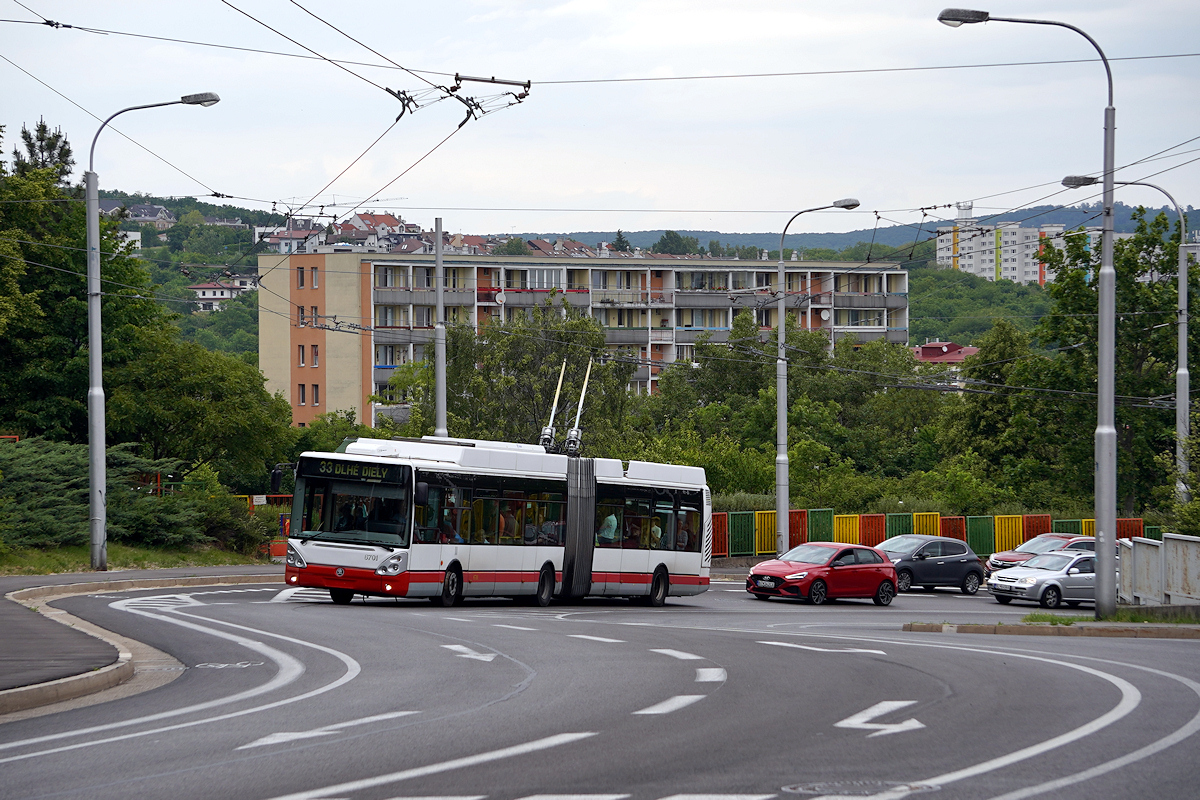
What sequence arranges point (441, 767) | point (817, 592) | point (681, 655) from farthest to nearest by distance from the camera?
point (817, 592)
point (681, 655)
point (441, 767)

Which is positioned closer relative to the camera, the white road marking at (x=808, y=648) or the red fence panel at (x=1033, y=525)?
the white road marking at (x=808, y=648)

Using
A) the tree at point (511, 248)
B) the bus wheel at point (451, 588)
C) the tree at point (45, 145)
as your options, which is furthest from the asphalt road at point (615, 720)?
the tree at point (511, 248)

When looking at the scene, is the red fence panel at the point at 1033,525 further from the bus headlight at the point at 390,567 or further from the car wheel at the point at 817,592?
the bus headlight at the point at 390,567

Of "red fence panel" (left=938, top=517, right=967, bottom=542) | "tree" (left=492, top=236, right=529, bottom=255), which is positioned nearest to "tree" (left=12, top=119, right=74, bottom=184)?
"red fence panel" (left=938, top=517, right=967, bottom=542)

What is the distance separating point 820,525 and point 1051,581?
540 inches

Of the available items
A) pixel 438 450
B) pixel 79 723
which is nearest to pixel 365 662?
pixel 79 723

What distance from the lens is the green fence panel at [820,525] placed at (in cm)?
4634

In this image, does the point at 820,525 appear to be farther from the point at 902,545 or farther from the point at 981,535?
the point at 902,545

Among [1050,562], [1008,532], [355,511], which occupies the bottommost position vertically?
[1008,532]

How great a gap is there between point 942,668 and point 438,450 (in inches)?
505

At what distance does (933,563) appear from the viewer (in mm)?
37969

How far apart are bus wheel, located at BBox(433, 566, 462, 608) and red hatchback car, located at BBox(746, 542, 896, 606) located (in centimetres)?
851

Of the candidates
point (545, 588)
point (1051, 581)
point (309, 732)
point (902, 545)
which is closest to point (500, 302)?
point (902, 545)

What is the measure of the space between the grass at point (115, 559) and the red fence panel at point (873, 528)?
19818 millimetres
